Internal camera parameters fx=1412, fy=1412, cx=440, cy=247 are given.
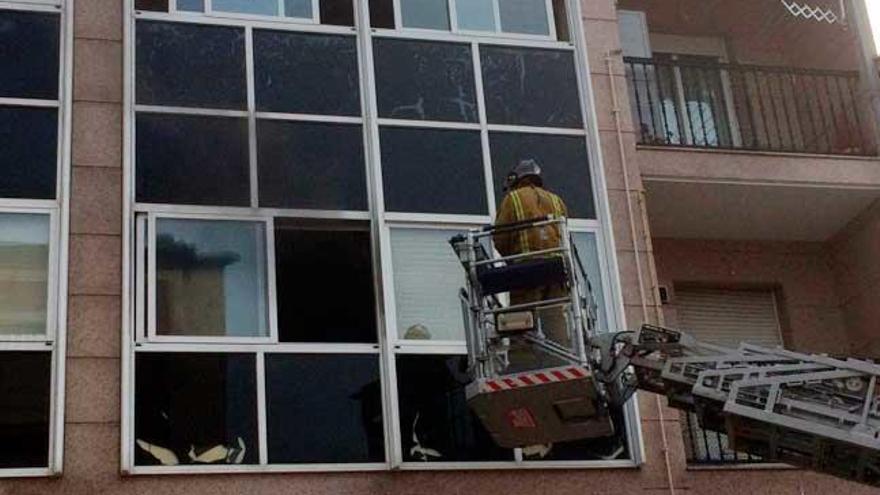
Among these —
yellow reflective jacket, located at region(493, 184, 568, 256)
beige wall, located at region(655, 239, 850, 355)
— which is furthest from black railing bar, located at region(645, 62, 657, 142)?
yellow reflective jacket, located at region(493, 184, 568, 256)

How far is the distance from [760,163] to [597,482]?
4280mm

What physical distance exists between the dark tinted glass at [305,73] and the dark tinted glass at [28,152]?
1830 millimetres

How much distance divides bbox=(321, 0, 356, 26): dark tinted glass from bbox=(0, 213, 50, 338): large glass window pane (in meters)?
3.23

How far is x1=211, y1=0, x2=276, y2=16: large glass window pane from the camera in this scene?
12852 mm

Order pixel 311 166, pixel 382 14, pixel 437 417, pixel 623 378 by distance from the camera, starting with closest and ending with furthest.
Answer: pixel 623 378
pixel 437 417
pixel 311 166
pixel 382 14

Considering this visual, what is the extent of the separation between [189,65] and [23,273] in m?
2.38

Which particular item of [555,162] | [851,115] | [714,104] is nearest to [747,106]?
[714,104]

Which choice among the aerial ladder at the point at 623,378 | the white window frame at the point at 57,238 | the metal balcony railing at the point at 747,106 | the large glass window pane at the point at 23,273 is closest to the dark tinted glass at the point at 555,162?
the metal balcony railing at the point at 747,106

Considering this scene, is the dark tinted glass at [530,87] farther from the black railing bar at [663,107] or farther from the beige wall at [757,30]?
the beige wall at [757,30]

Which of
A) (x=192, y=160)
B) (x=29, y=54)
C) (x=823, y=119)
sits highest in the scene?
(x=29, y=54)

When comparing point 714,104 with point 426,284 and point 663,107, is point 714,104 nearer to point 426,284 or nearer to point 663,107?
point 663,107

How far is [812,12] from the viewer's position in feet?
54.1

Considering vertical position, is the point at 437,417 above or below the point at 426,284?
below

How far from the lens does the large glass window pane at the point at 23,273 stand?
11258 mm
